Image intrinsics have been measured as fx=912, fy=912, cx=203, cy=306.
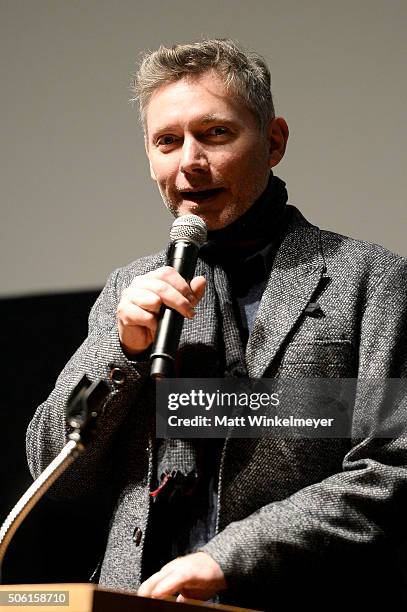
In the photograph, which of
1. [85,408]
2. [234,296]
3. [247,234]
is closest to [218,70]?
[247,234]

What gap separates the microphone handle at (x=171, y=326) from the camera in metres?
1.09

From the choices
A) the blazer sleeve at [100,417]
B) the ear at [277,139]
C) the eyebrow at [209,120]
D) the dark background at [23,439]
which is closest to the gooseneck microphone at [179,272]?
the blazer sleeve at [100,417]

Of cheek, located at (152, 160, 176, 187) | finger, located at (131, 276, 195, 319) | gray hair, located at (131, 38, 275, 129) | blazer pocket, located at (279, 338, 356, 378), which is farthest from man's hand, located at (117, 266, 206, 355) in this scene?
gray hair, located at (131, 38, 275, 129)

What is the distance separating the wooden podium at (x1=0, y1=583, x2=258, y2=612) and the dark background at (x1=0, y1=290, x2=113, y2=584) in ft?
3.12

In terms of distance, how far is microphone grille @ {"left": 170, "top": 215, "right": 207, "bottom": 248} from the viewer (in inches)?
51.4

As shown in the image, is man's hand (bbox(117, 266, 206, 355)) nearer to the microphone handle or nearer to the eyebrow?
the microphone handle

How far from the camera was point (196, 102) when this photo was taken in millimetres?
1538

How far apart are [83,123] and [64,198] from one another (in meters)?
0.18

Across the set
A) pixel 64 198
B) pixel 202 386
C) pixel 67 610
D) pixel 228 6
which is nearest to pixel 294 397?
pixel 202 386

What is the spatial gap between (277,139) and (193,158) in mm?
236

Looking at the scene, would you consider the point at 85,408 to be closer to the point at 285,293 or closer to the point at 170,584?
the point at 170,584

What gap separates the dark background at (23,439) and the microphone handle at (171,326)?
742 mm

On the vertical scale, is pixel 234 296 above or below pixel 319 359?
above

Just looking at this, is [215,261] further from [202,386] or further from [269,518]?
[269,518]
